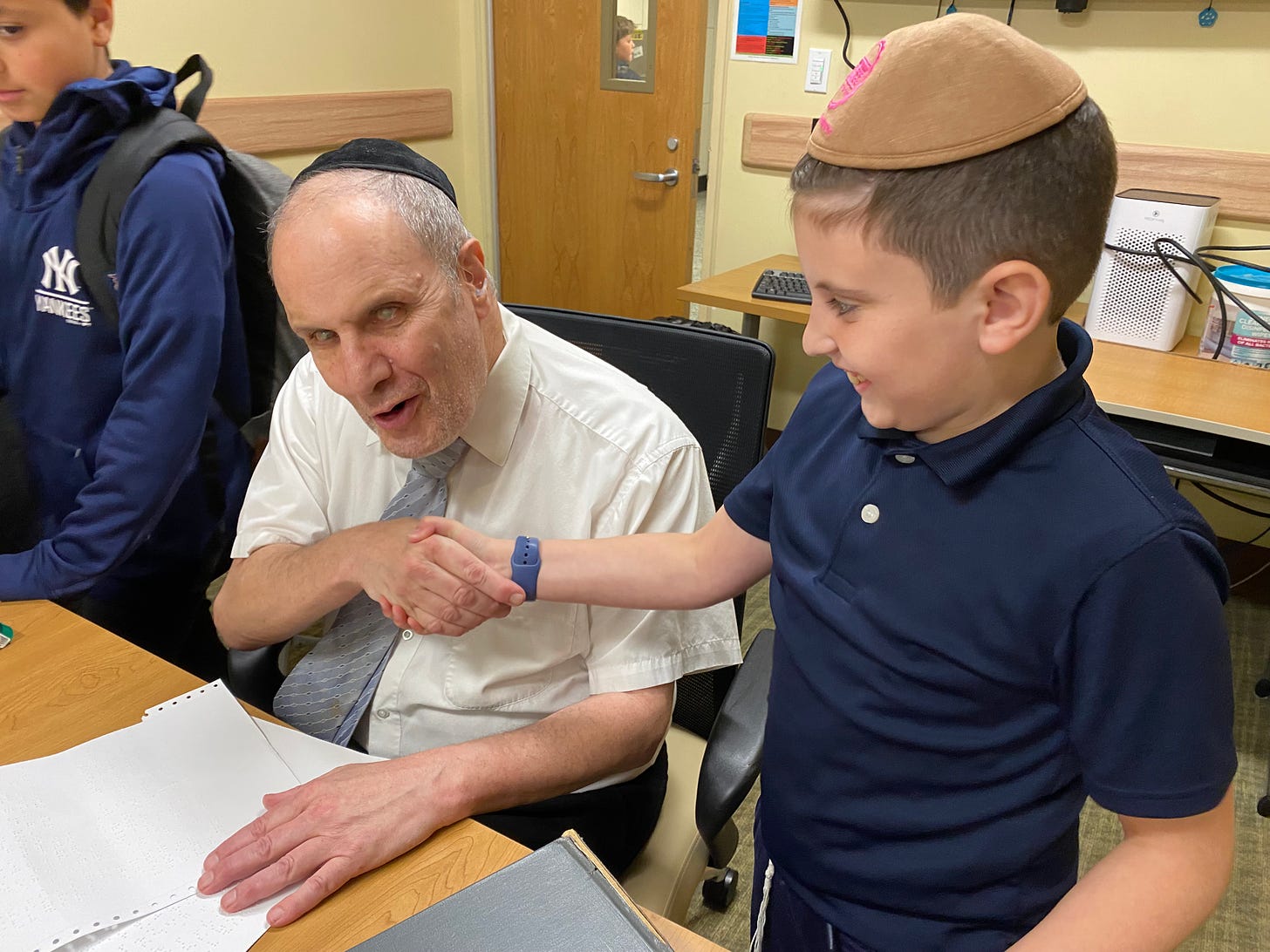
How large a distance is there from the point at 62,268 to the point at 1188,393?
2341 millimetres

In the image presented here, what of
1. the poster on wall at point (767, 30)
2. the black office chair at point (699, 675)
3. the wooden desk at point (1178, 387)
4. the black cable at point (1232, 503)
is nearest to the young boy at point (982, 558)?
the black office chair at point (699, 675)

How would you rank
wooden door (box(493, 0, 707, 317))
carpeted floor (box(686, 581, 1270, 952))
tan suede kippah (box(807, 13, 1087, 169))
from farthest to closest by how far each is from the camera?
1. wooden door (box(493, 0, 707, 317))
2. carpeted floor (box(686, 581, 1270, 952))
3. tan suede kippah (box(807, 13, 1087, 169))

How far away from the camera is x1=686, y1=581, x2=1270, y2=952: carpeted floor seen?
5.86 feet

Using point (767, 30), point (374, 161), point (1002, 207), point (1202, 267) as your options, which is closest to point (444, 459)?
point (374, 161)

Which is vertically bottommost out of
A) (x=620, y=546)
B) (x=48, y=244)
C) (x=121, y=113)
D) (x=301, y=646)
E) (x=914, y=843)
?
(x=301, y=646)

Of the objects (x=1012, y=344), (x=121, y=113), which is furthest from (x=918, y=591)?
(x=121, y=113)

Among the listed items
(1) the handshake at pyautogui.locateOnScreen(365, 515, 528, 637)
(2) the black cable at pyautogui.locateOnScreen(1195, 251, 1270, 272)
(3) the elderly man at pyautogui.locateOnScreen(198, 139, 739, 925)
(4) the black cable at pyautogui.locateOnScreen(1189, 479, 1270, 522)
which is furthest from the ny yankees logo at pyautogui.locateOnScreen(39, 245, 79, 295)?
(4) the black cable at pyautogui.locateOnScreen(1189, 479, 1270, 522)

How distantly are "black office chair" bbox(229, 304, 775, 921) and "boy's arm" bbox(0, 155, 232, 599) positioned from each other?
0.27m

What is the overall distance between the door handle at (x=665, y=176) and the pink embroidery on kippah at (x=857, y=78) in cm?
323

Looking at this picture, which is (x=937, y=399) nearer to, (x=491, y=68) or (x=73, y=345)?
(x=73, y=345)

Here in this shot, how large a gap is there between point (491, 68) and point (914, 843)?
4.15 m

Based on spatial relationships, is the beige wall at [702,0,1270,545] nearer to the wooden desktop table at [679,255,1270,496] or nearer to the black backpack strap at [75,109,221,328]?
the wooden desktop table at [679,255,1270,496]

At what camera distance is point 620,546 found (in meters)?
1.01

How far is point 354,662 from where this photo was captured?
117cm
